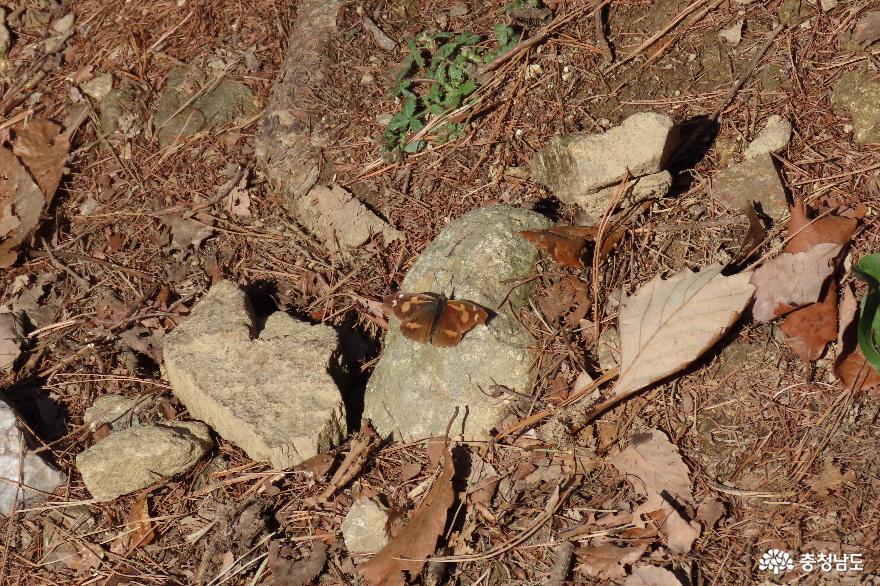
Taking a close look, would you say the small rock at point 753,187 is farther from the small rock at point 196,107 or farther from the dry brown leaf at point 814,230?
the small rock at point 196,107

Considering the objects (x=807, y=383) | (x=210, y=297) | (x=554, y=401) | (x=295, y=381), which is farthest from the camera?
(x=210, y=297)

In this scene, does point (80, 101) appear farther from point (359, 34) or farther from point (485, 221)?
point (485, 221)

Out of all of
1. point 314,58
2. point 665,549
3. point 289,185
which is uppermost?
point 314,58

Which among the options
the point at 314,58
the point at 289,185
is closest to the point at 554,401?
the point at 289,185

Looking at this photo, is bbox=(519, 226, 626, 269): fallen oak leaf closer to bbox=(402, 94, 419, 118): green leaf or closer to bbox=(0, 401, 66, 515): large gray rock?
bbox=(402, 94, 419, 118): green leaf

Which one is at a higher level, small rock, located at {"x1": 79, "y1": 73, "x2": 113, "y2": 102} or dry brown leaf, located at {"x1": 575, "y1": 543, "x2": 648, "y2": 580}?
small rock, located at {"x1": 79, "y1": 73, "x2": 113, "y2": 102}

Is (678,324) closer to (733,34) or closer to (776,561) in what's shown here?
(776,561)

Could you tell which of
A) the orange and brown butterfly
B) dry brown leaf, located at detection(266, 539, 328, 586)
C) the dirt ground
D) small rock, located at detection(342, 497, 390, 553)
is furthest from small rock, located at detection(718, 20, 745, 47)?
dry brown leaf, located at detection(266, 539, 328, 586)
